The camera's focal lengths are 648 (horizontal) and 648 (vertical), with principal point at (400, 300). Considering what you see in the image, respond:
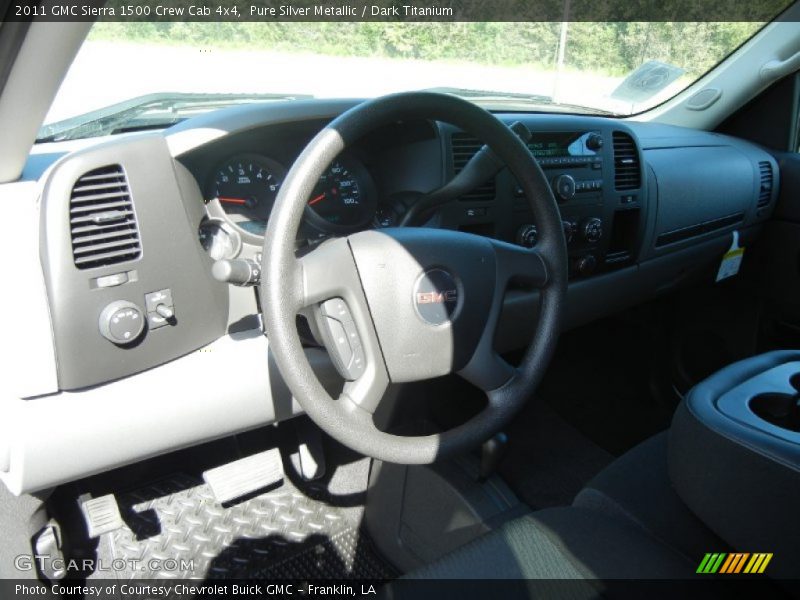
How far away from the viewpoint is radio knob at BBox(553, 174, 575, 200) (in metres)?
2.05

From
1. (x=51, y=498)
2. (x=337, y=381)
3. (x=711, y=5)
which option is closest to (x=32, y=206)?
(x=337, y=381)

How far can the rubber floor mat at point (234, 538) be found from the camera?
6.44 feet

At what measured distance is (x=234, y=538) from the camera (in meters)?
2.07

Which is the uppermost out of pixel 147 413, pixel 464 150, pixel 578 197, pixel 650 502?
pixel 464 150

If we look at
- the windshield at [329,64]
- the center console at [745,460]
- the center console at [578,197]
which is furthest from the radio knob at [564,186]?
the center console at [745,460]

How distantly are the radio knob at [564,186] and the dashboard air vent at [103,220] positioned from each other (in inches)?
50.0

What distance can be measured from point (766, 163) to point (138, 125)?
269 cm

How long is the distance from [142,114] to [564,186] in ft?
4.12

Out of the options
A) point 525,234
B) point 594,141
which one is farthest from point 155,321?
point 594,141

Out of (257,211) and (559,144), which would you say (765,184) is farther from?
(257,211)

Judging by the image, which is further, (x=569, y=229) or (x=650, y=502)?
(x=569, y=229)

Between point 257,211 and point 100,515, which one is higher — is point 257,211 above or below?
above

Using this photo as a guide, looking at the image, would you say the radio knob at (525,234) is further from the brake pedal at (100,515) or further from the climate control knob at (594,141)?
the brake pedal at (100,515)

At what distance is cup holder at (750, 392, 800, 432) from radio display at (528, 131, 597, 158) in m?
1.01
